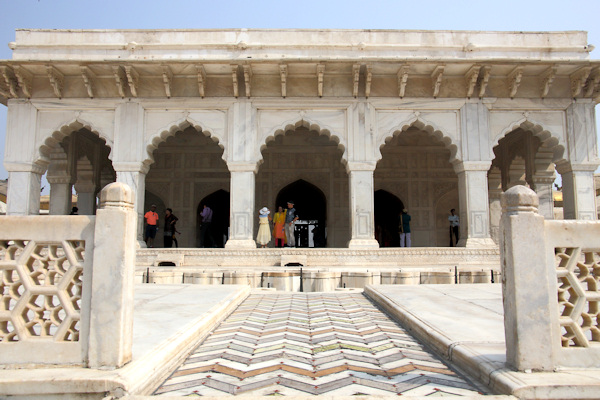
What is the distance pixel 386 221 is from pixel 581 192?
561 cm

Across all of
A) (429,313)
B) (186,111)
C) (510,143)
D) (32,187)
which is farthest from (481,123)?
(32,187)

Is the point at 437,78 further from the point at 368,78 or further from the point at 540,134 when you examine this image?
the point at 540,134

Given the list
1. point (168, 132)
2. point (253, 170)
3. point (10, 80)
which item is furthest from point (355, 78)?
point (10, 80)

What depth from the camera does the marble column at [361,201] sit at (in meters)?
9.09

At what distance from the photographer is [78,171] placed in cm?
1209

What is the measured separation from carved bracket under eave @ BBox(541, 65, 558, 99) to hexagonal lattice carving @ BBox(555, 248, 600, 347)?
801 centimetres

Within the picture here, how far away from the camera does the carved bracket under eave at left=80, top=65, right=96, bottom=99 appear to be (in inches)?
344

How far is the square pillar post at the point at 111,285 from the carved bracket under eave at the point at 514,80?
8657 mm

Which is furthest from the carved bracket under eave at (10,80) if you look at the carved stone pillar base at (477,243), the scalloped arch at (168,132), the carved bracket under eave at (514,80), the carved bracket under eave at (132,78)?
the carved bracket under eave at (514,80)

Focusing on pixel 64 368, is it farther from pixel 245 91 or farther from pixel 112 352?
pixel 245 91

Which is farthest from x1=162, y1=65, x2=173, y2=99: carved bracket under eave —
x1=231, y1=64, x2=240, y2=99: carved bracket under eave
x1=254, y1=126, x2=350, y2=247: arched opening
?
x1=254, y1=126, x2=350, y2=247: arched opening

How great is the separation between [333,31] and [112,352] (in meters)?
8.73

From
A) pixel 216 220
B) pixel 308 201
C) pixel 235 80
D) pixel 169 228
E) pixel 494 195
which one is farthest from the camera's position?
pixel 308 201

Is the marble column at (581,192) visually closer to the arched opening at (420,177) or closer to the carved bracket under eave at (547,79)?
the carved bracket under eave at (547,79)
